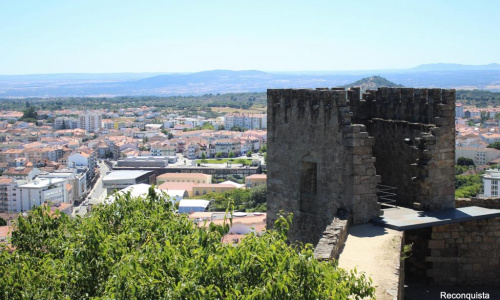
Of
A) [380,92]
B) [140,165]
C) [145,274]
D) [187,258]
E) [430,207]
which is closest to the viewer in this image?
[145,274]

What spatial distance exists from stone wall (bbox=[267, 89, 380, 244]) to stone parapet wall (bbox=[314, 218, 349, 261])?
0.54m

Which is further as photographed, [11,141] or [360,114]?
[11,141]

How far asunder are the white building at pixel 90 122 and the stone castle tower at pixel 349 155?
17783 cm

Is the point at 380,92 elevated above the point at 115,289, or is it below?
above

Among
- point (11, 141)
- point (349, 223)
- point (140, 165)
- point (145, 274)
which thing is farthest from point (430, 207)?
point (11, 141)

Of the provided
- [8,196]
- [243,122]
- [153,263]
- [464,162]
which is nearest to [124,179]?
[8,196]

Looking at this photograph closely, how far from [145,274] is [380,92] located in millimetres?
6565

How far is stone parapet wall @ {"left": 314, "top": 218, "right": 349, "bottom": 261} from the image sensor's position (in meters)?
7.84

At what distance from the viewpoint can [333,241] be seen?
8320 mm

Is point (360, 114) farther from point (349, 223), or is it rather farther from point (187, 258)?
point (187, 258)

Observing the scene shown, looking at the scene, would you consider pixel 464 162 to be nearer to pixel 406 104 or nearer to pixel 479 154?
pixel 479 154

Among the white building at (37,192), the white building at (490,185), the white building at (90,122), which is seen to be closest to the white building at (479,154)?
the white building at (490,185)

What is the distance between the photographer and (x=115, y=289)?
6.49 meters

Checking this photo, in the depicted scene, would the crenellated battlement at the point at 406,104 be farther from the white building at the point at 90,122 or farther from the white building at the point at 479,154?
the white building at the point at 90,122
